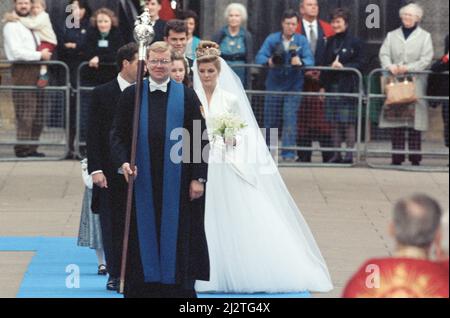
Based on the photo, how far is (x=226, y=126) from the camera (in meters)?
10.2

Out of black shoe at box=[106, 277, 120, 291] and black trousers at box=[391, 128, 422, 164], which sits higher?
black trousers at box=[391, 128, 422, 164]

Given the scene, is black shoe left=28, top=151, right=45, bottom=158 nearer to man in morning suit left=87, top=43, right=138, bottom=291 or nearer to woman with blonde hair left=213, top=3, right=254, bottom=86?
woman with blonde hair left=213, top=3, right=254, bottom=86

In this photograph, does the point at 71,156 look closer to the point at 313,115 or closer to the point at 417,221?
the point at 313,115

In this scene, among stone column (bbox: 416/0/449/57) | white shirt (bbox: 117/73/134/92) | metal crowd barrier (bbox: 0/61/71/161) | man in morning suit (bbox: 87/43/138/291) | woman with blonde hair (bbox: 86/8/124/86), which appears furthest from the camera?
stone column (bbox: 416/0/449/57)

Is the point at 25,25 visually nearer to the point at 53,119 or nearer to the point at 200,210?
→ the point at 53,119

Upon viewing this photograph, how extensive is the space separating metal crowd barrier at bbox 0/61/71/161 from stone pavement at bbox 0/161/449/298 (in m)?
0.31

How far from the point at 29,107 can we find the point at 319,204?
4004 mm

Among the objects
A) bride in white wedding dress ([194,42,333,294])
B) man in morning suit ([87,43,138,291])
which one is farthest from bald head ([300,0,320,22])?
man in morning suit ([87,43,138,291])

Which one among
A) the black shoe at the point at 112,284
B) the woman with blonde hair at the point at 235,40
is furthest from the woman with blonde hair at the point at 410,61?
the black shoe at the point at 112,284

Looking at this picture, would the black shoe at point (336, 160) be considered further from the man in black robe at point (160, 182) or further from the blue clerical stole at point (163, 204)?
the blue clerical stole at point (163, 204)

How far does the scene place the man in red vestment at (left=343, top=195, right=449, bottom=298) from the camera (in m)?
4.84

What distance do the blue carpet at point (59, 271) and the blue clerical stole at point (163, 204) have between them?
964 millimetres

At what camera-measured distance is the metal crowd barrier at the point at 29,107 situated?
54.7 ft
